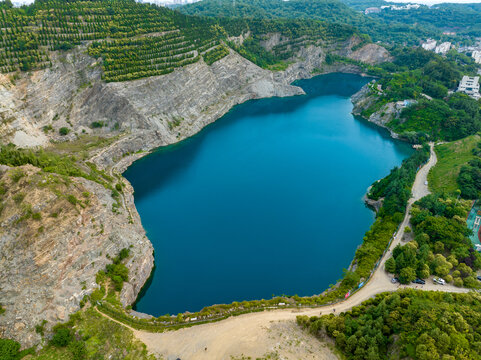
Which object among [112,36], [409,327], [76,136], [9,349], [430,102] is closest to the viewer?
[9,349]

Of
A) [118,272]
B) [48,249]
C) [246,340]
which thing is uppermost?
[48,249]

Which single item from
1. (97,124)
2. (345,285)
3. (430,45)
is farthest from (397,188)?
(430,45)

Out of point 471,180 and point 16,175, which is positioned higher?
point 16,175

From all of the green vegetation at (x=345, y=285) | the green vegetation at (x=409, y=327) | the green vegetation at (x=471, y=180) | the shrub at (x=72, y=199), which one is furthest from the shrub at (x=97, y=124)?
the green vegetation at (x=471, y=180)

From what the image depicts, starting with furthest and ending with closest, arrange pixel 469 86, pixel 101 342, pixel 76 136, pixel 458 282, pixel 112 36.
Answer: pixel 469 86
pixel 112 36
pixel 76 136
pixel 458 282
pixel 101 342

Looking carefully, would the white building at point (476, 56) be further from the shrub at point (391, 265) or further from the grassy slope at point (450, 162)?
the shrub at point (391, 265)

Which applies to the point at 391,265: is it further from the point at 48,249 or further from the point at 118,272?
the point at 48,249
